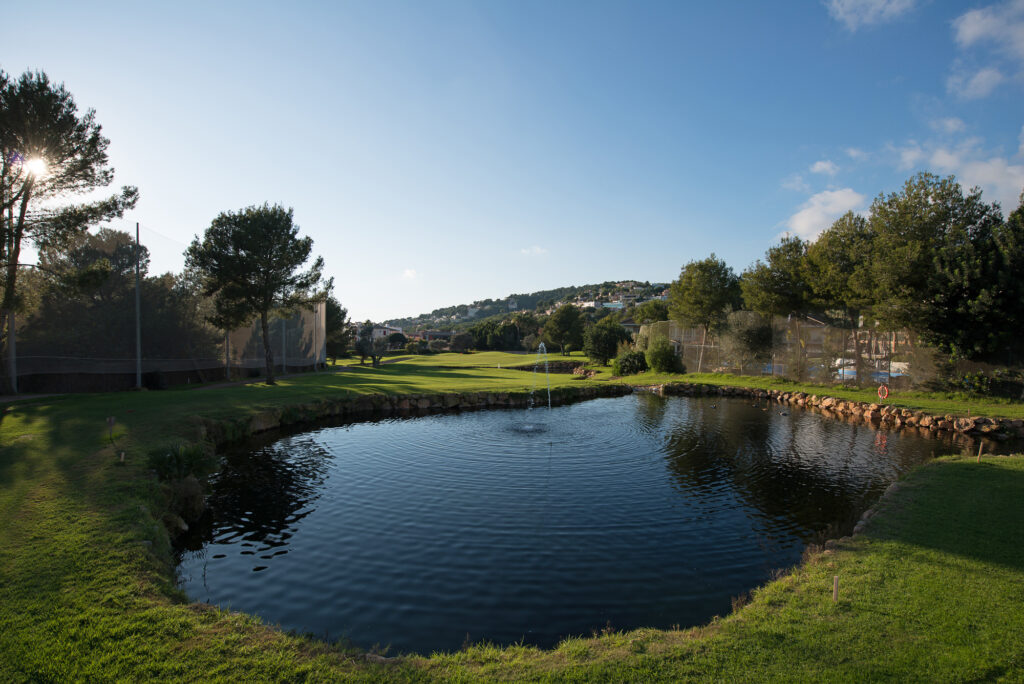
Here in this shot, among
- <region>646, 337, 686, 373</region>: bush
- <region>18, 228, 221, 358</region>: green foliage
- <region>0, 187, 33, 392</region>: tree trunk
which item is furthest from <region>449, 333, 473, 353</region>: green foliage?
<region>0, 187, 33, 392</region>: tree trunk

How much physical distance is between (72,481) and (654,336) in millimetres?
34255

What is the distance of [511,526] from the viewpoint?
320 inches

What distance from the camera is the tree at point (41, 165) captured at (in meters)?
15.8

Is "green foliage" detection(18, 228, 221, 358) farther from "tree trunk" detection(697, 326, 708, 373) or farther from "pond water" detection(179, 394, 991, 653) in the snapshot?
"tree trunk" detection(697, 326, 708, 373)

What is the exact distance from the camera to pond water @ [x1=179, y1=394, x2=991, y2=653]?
222 inches

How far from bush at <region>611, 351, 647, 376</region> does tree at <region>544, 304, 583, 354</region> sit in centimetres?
3325

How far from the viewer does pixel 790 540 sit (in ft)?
25.5

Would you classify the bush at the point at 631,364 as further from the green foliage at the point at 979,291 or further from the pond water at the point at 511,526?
the pond water at the point at 511,526

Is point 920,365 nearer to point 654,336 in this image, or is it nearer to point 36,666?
point 654,336

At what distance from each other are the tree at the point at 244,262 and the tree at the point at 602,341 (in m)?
27.3

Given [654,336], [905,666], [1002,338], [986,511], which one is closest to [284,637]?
[905,666]

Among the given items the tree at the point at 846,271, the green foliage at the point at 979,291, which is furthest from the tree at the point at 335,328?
the green foliage at the point at 979,291

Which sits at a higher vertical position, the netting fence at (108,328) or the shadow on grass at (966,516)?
the netting fence at (108,328)

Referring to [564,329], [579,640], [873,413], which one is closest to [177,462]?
[579,640]
